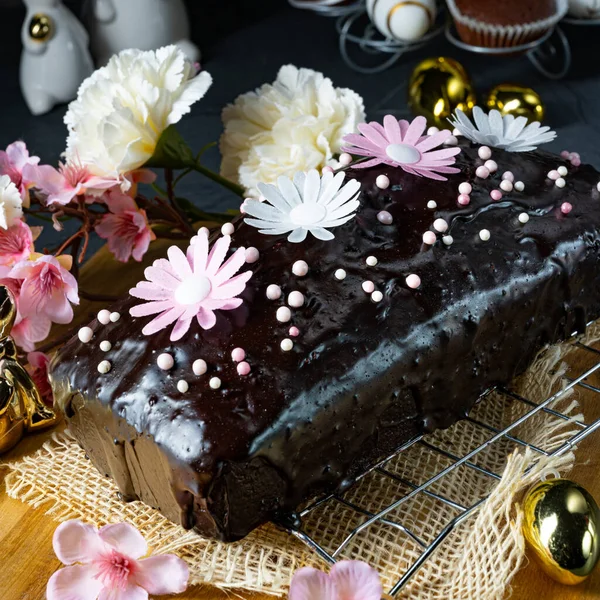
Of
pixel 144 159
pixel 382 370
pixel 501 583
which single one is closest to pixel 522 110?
pixel 144 159

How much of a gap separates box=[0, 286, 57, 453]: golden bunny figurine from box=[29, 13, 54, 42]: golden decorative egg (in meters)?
1.80

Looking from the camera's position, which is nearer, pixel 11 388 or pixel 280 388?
pixel 280 388

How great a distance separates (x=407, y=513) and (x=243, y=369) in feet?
0.93

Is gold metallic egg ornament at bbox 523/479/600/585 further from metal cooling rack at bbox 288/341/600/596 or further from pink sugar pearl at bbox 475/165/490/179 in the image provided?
pink sugar pearl at bbox 475/165/490/179

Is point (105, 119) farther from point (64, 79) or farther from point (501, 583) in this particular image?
point (64, 79)

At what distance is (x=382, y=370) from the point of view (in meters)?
1.01

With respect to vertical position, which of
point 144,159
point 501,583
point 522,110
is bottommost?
point 522,110

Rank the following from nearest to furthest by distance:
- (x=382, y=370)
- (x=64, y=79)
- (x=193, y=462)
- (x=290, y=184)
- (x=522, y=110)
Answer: (x=193, y=462), (x=382, y=370), (x=290, y=184), (x=522, y=110), (x=64, y=79)

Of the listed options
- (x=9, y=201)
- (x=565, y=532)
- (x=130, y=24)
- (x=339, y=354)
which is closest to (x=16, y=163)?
(x=9, y=201)

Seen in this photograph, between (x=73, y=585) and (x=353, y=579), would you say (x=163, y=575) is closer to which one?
(x=73, y=585)

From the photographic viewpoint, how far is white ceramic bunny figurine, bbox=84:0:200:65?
2.89m

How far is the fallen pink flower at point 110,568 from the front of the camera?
0.94 meters

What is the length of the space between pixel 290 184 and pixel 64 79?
193 cm

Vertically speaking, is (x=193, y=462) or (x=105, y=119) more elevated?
(x=105, y=119)
